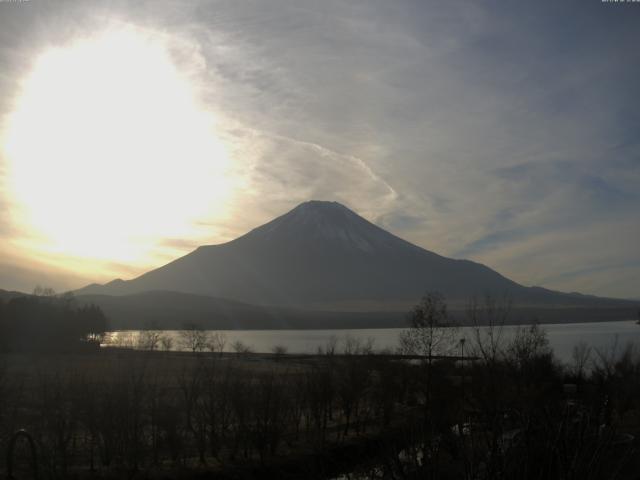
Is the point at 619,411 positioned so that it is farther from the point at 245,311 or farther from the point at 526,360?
the point at 245,311

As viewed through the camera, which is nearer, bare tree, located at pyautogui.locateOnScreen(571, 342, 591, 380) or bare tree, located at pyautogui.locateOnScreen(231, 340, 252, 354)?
bare tree, located at pyautogui.locateOnScreen(571, 342, 591, 380)

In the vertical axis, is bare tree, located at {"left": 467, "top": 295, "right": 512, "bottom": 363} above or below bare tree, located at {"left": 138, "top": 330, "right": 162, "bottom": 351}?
above

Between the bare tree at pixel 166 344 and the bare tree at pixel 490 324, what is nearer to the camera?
the bare tree at pixel 490 324

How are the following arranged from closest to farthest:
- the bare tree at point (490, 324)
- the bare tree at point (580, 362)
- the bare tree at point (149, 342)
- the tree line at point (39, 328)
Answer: the bare tree at point (490, 324) → the bare tree at point (580, 362) → the tree line at point (39, 328) → the bare tree at point (149, 342)

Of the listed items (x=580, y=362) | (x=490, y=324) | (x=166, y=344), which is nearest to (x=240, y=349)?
(x=166, y=344)

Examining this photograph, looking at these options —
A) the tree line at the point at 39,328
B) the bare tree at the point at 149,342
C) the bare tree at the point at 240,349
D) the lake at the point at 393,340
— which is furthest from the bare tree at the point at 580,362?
the tree line at the point at 39,328

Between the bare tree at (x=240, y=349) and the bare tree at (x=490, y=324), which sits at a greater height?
the bare tree at (x=490, y=324)

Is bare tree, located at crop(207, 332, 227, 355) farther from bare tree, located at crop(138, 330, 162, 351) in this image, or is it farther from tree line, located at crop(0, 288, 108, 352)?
tree line, located at crop(0, 288, 108, 352)

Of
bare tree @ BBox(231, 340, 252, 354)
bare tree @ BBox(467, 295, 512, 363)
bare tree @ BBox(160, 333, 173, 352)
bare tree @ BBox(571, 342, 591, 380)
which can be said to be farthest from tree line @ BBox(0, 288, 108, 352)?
bare tree @ BBox(571, 342, 591, 380)

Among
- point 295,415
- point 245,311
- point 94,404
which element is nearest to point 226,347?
point 295,415

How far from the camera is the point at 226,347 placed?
92562mm

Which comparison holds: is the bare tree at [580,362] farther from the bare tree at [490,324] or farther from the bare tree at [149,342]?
the bare tree at [149,342]

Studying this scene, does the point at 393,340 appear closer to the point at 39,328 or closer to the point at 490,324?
the point at 39,328

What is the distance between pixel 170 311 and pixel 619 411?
153643 mm
